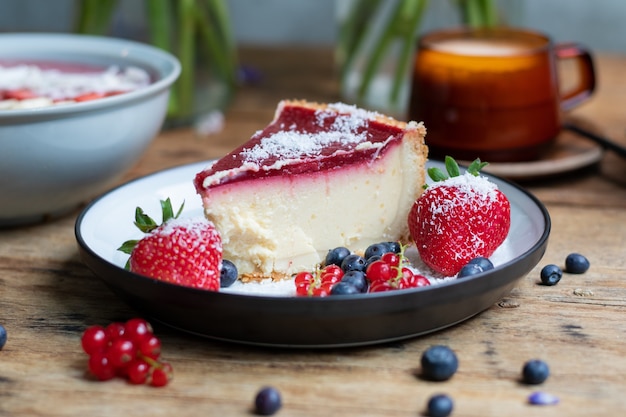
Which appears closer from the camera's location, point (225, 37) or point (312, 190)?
point (312, 190)

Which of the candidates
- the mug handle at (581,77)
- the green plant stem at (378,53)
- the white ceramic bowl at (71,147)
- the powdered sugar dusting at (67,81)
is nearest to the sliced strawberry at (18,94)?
the powdered sugar dusting at (67,81)

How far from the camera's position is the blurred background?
2889 millimetres

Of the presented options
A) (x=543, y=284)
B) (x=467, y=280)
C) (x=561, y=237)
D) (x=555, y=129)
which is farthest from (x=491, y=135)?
(x=467, y=280)

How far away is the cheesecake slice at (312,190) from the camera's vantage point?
134 cm

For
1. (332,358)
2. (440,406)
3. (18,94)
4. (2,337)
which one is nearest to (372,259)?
(332,358)

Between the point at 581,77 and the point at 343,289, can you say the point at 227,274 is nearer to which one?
the point at 343,289

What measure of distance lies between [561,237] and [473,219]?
0.33 meters

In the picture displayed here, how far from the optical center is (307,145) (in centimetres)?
140

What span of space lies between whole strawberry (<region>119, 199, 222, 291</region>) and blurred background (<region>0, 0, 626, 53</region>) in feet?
6.05

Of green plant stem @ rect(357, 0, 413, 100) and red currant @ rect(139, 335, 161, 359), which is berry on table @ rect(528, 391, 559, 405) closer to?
red currant @ rect(139, 335, 161, 359)

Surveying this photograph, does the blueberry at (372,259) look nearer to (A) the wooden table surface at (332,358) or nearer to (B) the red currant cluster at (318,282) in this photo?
(B) the red currant cluster at (318,282)

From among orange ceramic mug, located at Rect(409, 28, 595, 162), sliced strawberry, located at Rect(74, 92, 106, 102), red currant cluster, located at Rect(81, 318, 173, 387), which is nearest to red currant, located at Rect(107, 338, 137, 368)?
red currant cluster, located at Rect(81, 318, 173, 387)

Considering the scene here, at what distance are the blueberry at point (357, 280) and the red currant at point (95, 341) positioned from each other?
0.33 meters

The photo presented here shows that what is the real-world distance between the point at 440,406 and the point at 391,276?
25 cm
